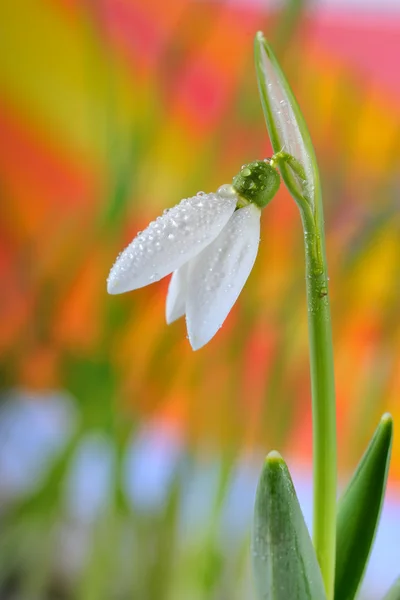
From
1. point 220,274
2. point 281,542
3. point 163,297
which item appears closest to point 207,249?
point 220,274

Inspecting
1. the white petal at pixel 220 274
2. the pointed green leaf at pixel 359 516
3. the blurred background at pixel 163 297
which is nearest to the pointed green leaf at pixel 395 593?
the pointed green leaf at pixel 359 516

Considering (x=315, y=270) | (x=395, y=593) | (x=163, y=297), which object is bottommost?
(x=395, y=593)

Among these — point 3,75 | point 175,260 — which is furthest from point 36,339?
point 175,260

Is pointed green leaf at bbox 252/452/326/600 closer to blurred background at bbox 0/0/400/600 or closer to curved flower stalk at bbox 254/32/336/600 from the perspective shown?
curved flower stalk at bbox 254/32/336/600

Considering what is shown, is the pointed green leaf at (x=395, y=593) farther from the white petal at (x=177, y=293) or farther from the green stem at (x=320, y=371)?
the white petal at (x=177, y=293)

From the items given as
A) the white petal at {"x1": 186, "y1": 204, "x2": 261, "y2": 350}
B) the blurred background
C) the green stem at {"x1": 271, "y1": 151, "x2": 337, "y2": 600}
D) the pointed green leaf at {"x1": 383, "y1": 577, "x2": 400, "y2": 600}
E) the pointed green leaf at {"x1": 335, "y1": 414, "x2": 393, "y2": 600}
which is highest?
the blurred background

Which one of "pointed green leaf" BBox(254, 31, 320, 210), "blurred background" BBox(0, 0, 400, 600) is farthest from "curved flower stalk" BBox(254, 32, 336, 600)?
"blurred background" BBox(0, 0, 400, 600)

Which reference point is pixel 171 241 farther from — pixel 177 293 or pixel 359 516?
pixel 359 516
